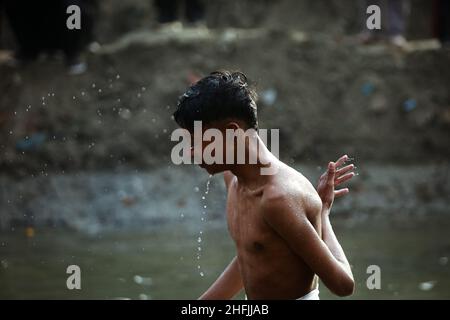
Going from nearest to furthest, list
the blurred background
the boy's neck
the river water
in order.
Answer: the boy's neck, the river water, the blurred background

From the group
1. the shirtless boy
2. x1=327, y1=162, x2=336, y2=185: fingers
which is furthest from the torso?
x1=327, y1=162, x2=336, y2=185: fingers

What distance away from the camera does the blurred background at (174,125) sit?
804cm

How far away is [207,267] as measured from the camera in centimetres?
626

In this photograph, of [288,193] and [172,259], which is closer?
[288,193]

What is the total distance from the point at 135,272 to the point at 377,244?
6.45 ft

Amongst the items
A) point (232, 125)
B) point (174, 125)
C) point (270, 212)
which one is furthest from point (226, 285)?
point (174, 125)

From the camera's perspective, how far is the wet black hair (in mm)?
3027

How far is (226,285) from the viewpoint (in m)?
3.46

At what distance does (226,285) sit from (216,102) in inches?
31.2

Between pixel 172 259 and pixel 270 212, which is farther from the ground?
pixel 172 259

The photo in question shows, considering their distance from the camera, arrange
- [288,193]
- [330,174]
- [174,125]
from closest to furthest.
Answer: [288,193] < [330,174] < [174,125]

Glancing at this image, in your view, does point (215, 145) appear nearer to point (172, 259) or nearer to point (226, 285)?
point (226, 285)

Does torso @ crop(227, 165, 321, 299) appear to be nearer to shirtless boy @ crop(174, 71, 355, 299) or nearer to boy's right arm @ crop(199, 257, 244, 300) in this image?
shirtless boy @ crop(174, 71, 355, 299)

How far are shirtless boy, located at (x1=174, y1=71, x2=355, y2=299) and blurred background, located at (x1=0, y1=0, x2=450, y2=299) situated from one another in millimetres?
4149
